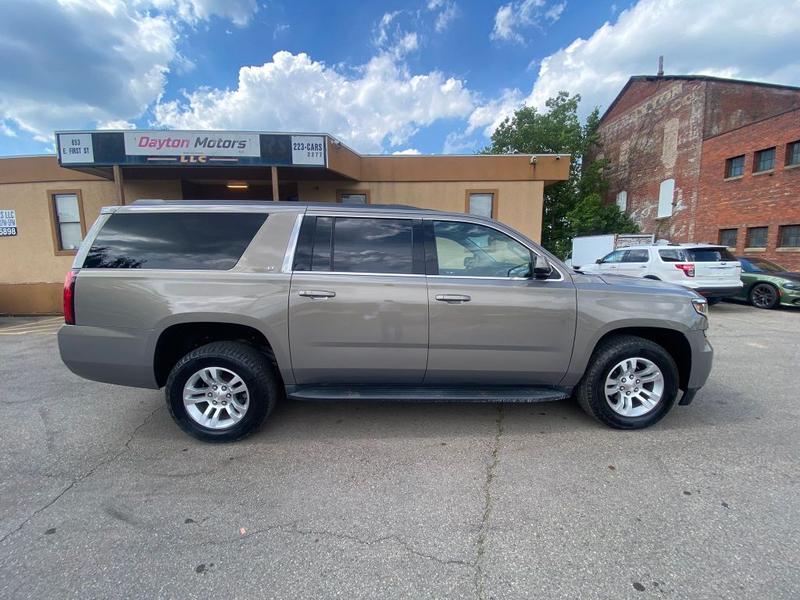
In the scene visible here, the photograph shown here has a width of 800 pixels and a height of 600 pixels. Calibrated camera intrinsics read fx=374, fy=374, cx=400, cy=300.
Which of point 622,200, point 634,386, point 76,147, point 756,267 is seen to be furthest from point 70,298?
point 622,200

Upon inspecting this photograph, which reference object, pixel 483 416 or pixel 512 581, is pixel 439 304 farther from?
pixel 512 581

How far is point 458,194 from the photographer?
10547 mm

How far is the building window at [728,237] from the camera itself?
17.1 meters

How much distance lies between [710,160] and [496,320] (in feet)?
72.6

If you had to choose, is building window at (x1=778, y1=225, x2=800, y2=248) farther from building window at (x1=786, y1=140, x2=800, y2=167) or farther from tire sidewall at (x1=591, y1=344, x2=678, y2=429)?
tire sidewall at (x1=591, y1=344, x2=678, y2=429)

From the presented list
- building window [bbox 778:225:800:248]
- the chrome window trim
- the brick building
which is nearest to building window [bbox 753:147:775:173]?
the brick building

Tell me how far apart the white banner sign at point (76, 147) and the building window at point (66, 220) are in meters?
2.64

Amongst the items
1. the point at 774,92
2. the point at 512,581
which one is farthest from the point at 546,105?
the point at 512,581

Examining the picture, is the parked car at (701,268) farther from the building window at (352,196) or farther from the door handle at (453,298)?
the door handle at (453,298)

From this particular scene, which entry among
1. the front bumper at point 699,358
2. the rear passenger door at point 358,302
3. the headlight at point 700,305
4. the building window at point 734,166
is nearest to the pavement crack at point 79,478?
the rear passenger door at point 358,302

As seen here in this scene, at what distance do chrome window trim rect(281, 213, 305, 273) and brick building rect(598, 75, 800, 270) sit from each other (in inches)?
774

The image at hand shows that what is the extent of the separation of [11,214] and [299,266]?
39.7 ft

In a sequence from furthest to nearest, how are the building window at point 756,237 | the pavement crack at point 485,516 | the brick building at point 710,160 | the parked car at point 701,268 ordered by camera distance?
the building window at point 756,237 < the brick building at point 710,160 < the parked car at point 701,268 < the pavement crack at point 485,516

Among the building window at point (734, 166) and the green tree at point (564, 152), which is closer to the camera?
the building window at point (734, 166)
